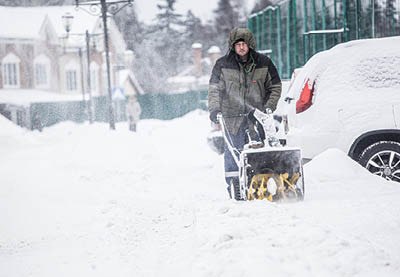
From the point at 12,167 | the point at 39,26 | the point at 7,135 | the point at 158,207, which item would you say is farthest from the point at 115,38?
the point at 158,207

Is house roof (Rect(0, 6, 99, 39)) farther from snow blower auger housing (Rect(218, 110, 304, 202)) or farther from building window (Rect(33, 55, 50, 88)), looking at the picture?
snow blower auger housing (Rect(218, 110, 304, 202))

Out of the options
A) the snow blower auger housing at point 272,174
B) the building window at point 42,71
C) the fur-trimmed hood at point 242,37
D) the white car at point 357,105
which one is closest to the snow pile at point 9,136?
the fur-trimmed hood at point 242,37

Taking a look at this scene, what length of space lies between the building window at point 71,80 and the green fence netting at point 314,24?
90.7 ft

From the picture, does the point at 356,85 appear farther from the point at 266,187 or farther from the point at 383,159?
the point at 266,187

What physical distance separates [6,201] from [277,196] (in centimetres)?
349

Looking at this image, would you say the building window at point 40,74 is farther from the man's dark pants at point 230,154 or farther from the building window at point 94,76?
the man's dark pants at point 230,154

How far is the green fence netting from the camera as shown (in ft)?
49.7

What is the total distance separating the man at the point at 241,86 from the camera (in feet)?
17.4

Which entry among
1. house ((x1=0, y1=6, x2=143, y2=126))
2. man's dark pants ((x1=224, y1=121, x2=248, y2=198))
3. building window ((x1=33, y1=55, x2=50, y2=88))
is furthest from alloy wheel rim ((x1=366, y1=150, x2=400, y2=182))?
building window ((x1=33, y1=55, x2=50, y2=88))

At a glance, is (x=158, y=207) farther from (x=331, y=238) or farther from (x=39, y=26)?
(x=39, y=26)

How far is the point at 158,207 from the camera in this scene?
19.3 ft

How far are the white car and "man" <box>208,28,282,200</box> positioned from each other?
2.00 feet

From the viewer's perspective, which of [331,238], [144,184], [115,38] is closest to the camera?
[331,238]

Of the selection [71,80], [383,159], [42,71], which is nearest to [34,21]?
[42,71]
